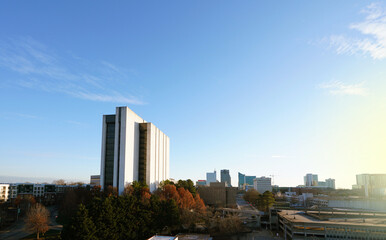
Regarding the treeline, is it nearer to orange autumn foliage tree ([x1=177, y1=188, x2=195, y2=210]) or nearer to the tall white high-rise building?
orange autumn foliage tree ([x1=177, y1=188, x2=195, y2=210])

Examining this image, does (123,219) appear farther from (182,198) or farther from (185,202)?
(182,198)

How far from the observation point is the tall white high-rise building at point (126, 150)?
71.7 metres

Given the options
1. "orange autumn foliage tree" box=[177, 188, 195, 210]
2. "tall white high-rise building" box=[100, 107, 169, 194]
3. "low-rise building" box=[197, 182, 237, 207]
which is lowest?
"low-rise building" box=[197, 182, 237, 207]

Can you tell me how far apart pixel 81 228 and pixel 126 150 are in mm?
33684

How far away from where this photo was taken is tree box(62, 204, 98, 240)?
39594 mm

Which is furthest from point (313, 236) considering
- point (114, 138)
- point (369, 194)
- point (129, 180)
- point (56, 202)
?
point (369, 194)

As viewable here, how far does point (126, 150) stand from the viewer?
72750 mm

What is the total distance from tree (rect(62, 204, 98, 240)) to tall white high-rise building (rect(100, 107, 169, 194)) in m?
28.8

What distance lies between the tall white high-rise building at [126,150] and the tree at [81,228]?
28.8m

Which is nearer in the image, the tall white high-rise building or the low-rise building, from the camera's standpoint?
the tall white high-rise building

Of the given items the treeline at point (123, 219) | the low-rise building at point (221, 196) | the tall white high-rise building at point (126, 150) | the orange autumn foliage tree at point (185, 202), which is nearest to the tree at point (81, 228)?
the treeline at point (123, 219)

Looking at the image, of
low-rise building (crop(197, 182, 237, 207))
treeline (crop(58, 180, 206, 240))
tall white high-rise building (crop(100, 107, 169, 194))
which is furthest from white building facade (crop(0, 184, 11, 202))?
low-rise building (crop(197, 182, 237, 207))

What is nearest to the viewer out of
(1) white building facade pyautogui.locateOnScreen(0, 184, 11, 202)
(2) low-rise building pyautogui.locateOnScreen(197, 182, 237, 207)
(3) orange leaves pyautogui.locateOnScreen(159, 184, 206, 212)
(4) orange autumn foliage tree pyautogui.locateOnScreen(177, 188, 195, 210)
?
(4) orange autumn foliage tree pyautogui.locateOnScreen(177, 188, 195, 210)

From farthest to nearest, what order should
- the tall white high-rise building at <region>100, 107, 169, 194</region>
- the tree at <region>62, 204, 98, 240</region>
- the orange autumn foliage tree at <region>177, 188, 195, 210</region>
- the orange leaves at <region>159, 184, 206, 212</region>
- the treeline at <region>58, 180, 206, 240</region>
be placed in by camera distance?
the tall white high-rise building at <region>100, 107, 169, 194</region>
the orange leaves at <region>159, 184, 206, 212</region>
the orange autumn foliage tree at <region>177, 188, 195, 210</region>
the treeline at <region>58, 180, 206, 240</region>
the tree at <region>62, 204, 98, 240</region>
